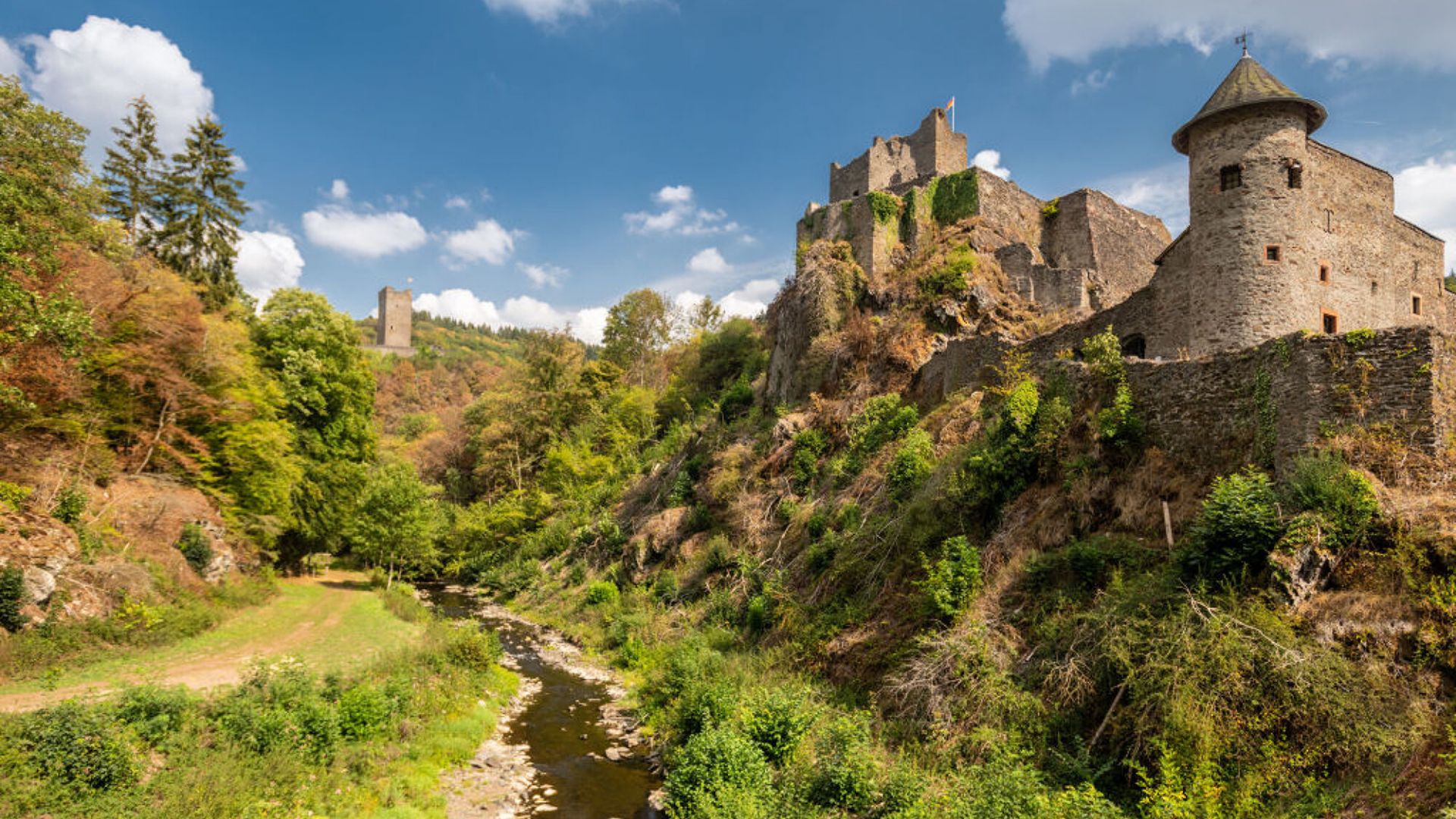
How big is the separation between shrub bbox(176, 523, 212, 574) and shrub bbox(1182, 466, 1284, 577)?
24.9m

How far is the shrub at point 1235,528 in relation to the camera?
28.0 feet

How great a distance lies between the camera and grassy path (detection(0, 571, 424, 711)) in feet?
40.5

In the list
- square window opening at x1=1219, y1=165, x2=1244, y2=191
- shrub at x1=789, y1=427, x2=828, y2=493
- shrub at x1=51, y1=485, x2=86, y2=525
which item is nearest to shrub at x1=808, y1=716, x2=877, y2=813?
shrub at x1=789, y1=427, x2=828, y2=493

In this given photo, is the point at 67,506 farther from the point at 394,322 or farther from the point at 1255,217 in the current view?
the point at 394,322

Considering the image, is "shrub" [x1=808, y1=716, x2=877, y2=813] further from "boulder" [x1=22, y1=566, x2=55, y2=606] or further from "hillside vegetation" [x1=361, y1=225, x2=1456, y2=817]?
"boulder" [x1=22, y1=566, x2=55, y2=606]

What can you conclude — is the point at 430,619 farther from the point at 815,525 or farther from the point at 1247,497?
the point at 1247,497

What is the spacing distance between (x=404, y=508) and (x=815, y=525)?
21619 millimetres

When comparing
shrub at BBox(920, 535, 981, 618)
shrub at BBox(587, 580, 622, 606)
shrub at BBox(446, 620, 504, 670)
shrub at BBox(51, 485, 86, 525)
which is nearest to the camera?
shrub at BBox(920, 535, 981, 618)

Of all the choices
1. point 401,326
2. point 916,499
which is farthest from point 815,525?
point 401,326

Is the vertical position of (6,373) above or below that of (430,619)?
above

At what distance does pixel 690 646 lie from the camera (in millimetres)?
18000

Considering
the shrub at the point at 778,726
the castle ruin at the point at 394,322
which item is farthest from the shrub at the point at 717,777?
the castle ruin at the point at 394,322

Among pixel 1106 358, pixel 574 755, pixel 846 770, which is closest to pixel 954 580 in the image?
pixel 846 770

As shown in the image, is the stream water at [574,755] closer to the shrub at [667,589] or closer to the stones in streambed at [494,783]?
the stones in streambed at [494,783]
